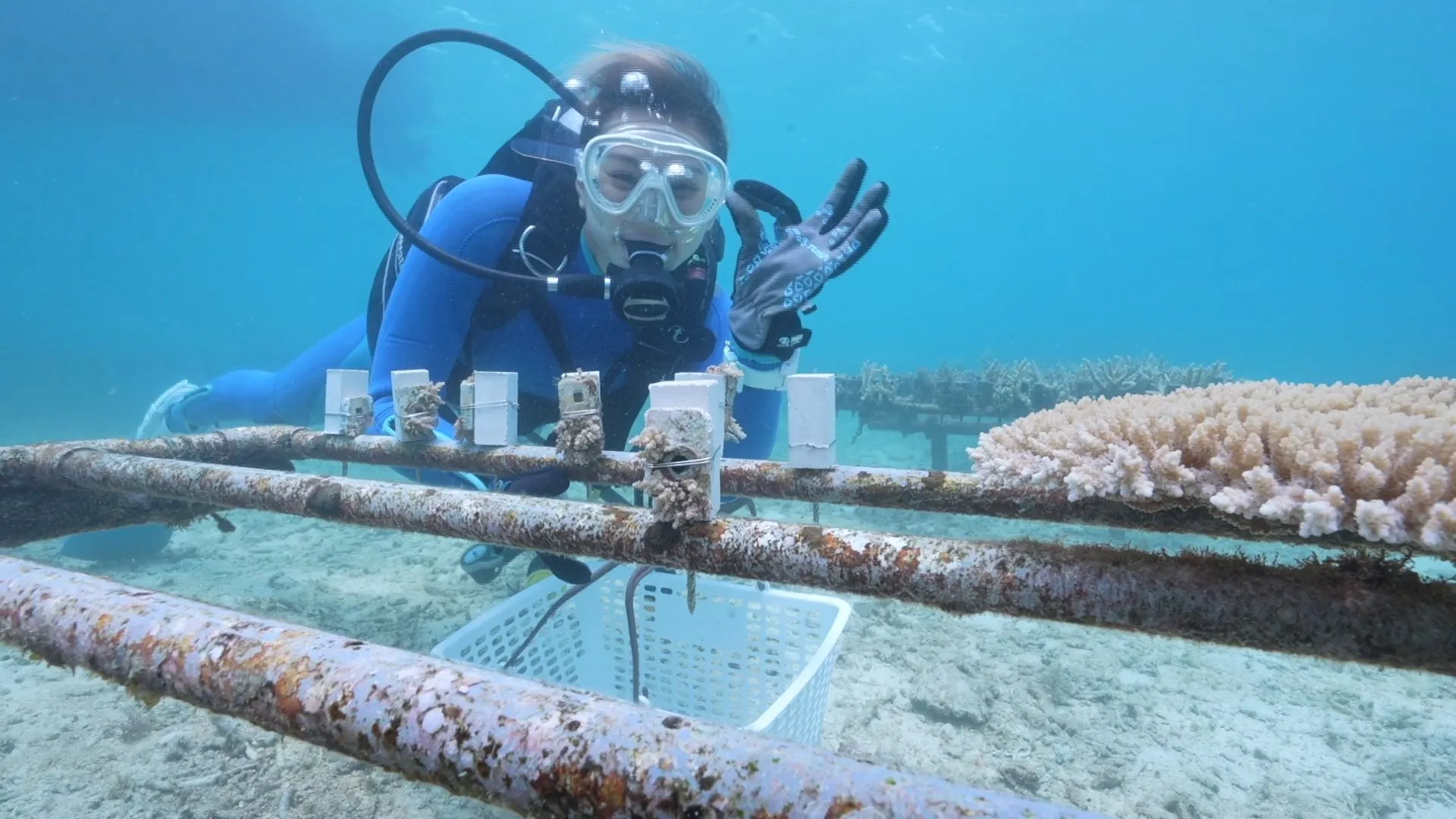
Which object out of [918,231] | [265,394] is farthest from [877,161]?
[265,394]

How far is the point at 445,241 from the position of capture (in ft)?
14.0

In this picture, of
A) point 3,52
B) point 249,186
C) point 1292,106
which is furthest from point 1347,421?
point 1292,106

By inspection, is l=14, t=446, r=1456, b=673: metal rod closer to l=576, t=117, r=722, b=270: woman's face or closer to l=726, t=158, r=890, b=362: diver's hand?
l=726, t=158, r=890, b=362: diver's hand

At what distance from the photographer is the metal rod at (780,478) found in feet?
4.69

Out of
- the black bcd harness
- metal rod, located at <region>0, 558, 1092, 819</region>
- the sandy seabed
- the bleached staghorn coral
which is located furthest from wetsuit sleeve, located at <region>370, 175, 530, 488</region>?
the bleached staghorn coral

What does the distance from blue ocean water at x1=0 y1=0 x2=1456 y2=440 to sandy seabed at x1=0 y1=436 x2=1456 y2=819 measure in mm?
4601

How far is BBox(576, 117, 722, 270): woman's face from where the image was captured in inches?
162

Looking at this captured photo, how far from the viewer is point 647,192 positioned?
408cm

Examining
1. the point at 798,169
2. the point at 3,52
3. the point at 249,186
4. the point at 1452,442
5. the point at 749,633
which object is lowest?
the point at 749,633

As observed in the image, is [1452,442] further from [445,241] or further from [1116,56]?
[1116,56]

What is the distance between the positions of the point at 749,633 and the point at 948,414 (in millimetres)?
5799

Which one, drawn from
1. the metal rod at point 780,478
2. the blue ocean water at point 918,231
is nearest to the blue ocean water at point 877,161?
the blue ocean water at point 918,231

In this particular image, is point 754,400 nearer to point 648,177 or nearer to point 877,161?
point 648,177

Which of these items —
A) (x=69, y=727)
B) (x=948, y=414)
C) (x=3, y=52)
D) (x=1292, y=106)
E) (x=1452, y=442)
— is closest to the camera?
(x=1452, y=442)
